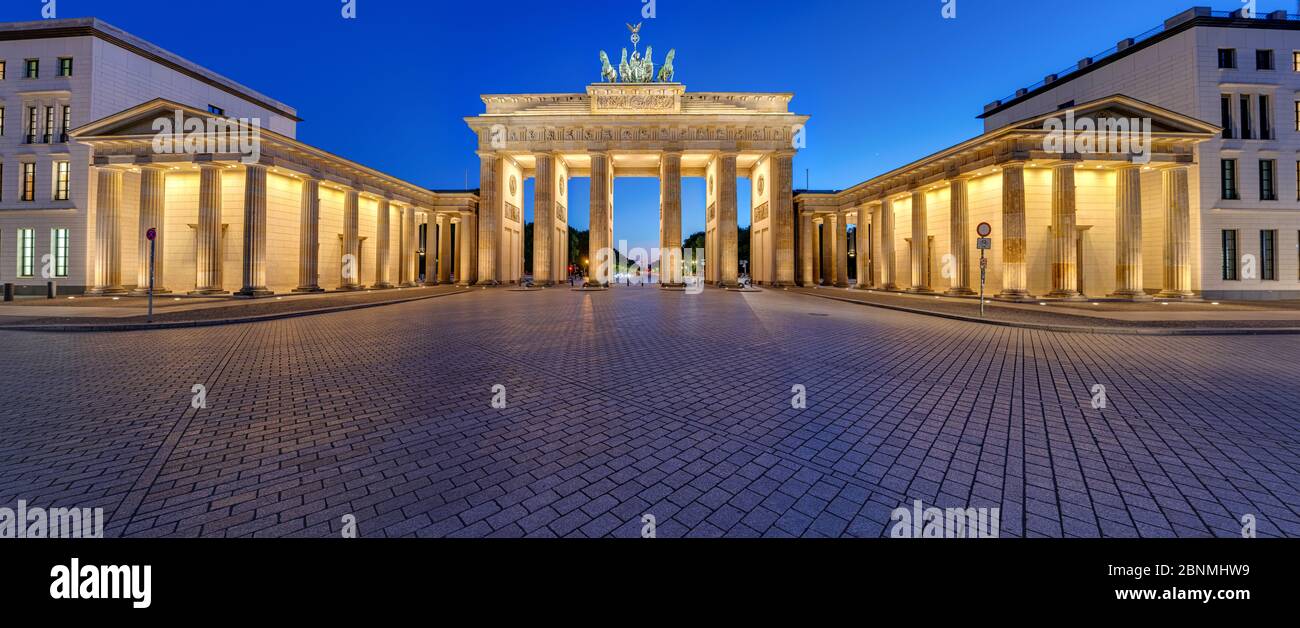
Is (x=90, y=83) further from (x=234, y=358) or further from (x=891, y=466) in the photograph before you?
(x=891, y=466)

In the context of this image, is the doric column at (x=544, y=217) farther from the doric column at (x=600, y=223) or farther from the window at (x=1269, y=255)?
the window at (x=1269, y=255)

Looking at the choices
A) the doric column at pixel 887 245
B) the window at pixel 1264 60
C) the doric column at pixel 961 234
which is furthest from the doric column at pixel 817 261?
the window at pixel 1264 60

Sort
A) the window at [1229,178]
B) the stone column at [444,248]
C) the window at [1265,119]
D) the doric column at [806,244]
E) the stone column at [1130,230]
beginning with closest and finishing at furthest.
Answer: the stone column at [1130,230] < the window at [1265,119] < the window at [1229,178] < the doric column at [806,244] < the stone column at [444,248]

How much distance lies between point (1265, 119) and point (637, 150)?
38754mm

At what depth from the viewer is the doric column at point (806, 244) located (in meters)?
41.7

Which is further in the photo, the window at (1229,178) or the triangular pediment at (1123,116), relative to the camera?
the window at (1229,178)

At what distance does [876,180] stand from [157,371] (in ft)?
124

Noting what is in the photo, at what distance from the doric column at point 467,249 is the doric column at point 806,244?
98.7ft

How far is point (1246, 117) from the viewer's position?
2608cm

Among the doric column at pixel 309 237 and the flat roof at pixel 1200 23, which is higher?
the flat roof at pixel 1200 23

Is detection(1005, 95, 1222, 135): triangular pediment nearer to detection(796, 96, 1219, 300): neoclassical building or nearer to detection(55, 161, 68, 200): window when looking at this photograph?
detection(796, 96, 1219, 300): neoclassical building

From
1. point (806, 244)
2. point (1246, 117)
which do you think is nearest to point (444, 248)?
point (806, 244)
